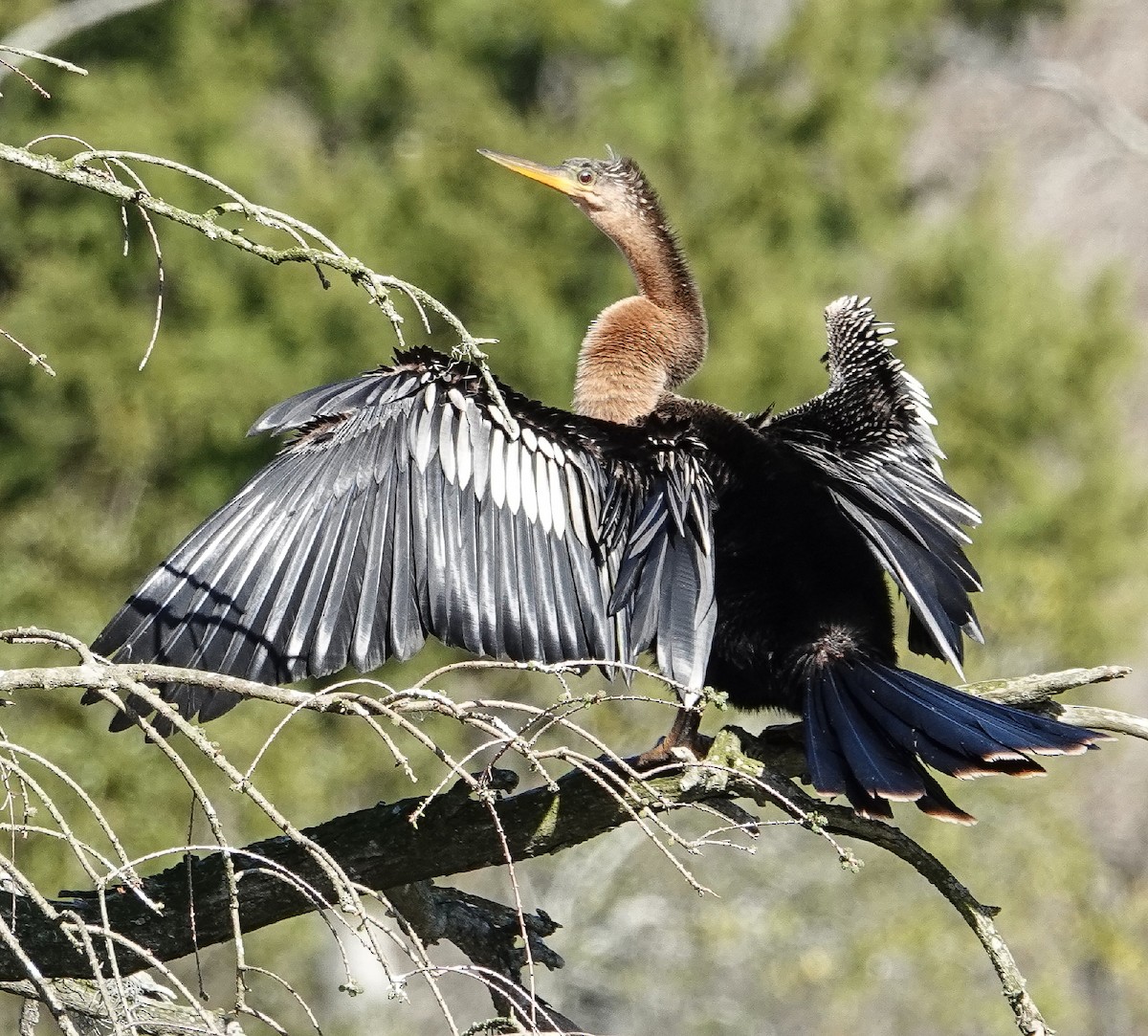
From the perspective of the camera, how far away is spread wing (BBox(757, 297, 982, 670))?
292 centimetres

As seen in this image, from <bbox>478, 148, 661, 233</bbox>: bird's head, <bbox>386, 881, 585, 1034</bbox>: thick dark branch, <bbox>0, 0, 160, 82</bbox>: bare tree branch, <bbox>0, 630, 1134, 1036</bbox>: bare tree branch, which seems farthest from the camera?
<bbox>0, 0, 160, 82</bbox>: bare tree branch

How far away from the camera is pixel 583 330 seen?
26.4 ft

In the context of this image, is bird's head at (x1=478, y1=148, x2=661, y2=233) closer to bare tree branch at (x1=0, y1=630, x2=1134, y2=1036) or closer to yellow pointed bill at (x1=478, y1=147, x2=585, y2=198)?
yellow pointed bill at (x1=478, y1=147, x2=585, y2=198)

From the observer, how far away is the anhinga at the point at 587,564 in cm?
272

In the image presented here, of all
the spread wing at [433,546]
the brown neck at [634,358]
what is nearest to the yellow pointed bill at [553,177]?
the brown neck at [634,358]

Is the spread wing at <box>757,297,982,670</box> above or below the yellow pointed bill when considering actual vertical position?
below

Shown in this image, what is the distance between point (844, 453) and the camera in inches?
130

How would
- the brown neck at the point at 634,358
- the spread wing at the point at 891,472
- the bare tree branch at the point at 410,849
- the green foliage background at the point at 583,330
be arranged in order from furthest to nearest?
the green foliage background at the point at 583,330 → the brown neck at the point at 634,358 → the spread wing at the point at 891,472 → the bare tree branch at the point at 410,849

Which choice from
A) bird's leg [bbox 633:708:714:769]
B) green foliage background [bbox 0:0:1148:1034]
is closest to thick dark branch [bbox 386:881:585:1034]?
bird's leg [bbox 633:708:714:769]

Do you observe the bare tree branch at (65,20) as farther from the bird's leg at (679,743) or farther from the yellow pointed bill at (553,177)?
the bird's leg at (679,743)

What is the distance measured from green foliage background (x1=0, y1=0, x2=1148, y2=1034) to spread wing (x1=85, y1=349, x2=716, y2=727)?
12.6ft

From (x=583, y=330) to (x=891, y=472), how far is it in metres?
4.83

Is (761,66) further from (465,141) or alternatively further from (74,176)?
(74,176)

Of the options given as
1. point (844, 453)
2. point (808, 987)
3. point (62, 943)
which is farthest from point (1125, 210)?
point (62, 943)
